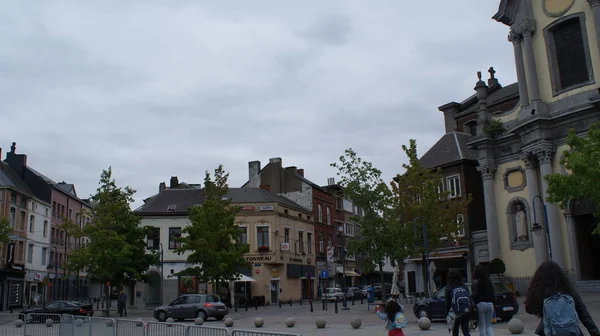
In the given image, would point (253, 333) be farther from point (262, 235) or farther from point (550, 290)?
point (262, 235)

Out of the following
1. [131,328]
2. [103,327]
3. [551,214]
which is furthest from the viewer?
[551,214]

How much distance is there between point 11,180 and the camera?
50156 millimetres

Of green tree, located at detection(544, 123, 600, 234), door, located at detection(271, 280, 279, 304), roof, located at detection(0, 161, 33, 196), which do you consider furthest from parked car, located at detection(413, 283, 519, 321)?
roof, located at detection(0, 161, 33, 196)

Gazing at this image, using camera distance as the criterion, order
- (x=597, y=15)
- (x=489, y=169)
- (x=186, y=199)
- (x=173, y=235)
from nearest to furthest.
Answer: (x=597, y=15) → (x=489, y=169) → (x=173, y=235) → (x=186, y=199)

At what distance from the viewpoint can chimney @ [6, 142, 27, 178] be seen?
55094mm

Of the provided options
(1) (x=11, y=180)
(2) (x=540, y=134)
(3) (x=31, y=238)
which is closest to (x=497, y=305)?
(2) (x=540, y=134)

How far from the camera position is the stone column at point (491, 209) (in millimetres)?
34125

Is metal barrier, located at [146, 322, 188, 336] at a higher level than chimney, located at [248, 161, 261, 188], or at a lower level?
lower

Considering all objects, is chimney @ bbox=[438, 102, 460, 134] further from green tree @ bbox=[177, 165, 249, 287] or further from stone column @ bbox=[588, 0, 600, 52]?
green tree @ bbox=[177, 165, 249, 287]

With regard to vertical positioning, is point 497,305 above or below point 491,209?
below

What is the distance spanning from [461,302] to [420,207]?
887 inches

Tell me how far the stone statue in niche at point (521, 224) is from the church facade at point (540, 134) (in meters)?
0.06

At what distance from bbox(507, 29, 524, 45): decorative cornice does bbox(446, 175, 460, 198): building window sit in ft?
32.8

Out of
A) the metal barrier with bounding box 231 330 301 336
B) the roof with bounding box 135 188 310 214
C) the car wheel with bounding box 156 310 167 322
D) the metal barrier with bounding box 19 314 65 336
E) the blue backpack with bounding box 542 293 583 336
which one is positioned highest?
the roof with bounding box 135 188 310 214
